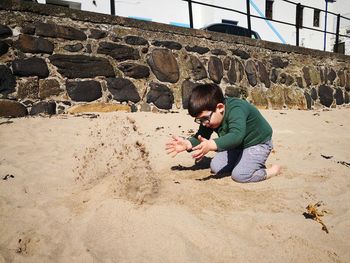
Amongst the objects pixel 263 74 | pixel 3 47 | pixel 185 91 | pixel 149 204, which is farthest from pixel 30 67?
pixel 263 74

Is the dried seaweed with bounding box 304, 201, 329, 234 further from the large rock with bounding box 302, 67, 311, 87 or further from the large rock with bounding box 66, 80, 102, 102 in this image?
the large rock with bounding box 302, 67, 311, 87

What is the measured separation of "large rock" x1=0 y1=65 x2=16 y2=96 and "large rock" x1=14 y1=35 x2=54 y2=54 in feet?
1.21

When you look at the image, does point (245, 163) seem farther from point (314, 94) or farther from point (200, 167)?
point (314, 94)

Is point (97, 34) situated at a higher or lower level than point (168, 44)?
higher

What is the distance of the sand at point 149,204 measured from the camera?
1553mm

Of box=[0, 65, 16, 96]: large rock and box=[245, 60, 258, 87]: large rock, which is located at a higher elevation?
box=[0, 65, 16, 96]: large rock

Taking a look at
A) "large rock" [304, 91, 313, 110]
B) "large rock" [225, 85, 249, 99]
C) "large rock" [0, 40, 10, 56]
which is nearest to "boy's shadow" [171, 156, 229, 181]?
"large rock" [0, 40, 10, 56]

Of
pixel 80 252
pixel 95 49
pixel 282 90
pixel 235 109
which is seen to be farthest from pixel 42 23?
pixel 282 90

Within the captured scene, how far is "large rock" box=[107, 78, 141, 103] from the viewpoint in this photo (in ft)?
15.8

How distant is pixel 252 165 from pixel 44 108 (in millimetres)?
3073

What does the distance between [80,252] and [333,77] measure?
8.02 metres

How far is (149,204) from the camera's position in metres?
1.99

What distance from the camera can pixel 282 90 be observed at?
6848 millimetres

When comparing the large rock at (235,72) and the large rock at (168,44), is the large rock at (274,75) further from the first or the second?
the large rock at (168,44)
